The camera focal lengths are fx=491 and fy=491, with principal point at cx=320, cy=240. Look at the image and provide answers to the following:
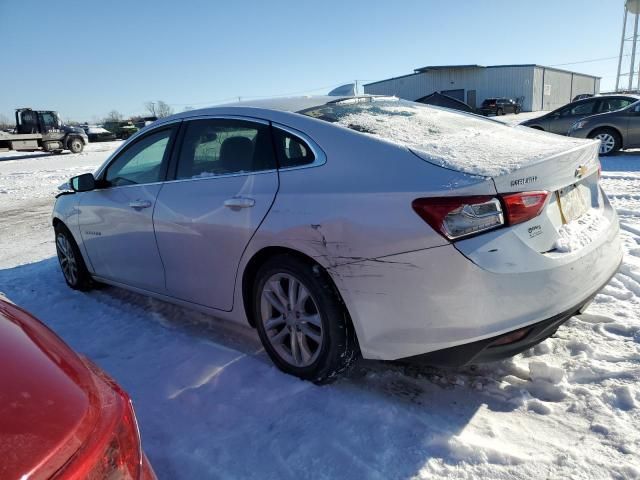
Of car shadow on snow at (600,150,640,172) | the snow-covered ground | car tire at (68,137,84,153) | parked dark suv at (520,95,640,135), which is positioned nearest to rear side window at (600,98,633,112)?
parked dark suv at (520,95,640,135)

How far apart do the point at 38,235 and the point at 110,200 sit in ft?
14.2

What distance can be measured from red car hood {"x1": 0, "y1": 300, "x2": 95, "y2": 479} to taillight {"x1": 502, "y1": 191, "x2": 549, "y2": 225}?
1742 millimetres

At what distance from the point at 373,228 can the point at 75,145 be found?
1162 inches

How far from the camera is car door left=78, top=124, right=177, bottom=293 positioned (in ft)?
11.5

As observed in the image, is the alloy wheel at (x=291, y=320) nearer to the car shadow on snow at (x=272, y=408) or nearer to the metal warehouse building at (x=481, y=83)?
the car shadow on snow at (x=272, y=408)

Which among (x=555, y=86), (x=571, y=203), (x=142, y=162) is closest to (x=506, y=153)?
(x=571, y=203)

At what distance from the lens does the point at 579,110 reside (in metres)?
12.7

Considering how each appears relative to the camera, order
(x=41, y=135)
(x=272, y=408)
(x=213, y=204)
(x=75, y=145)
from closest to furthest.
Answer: (x=272, y=408) → (x=213, y=204) → (x=41, y=135) → (x=75, y=145)

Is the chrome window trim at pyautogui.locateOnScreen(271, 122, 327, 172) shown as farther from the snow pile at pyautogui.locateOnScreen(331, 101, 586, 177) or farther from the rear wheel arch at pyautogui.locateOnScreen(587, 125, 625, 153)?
the rear wheel arch at pyautogui.locateOnScreen(587, 125, 625, 153)

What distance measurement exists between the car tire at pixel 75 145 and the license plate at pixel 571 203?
97.2 ft

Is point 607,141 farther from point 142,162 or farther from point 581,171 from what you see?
point 142,162

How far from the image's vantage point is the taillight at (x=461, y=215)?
6.86 feet

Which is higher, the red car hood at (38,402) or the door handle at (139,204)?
the door handle at (139,204)

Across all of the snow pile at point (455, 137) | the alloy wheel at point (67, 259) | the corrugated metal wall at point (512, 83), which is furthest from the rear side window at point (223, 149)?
the corrugated metal wall at point (512, 83)
